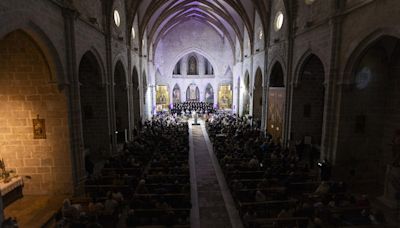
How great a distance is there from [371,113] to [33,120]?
13692 millimetres

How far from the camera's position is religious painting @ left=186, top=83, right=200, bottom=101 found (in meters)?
41.8

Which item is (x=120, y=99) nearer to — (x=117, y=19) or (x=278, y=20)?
(x=117, y=19)

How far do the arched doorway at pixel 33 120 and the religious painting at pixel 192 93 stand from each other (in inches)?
1294

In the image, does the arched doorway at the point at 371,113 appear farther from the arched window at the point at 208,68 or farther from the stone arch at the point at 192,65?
the stone arch at the point at 192,65

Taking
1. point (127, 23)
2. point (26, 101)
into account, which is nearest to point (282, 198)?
point (26, 101)

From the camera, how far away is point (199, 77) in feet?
136

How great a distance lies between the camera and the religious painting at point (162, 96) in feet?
130

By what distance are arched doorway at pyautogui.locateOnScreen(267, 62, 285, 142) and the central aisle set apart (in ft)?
16.0

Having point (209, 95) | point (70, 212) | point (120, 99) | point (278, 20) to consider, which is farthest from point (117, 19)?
point (209, 95)

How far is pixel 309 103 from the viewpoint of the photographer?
14812 mm

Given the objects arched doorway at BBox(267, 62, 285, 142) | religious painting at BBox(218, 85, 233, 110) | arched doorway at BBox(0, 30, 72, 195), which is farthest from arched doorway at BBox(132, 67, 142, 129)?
religious painting at BBox(218, 85, 233, 110)

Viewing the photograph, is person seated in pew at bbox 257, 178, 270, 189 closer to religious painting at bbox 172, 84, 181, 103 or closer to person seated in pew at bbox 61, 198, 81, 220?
person seated in pew at bbox 61, 198, 81, 220

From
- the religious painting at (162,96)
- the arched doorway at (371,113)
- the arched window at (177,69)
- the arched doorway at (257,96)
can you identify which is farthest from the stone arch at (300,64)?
the arched window at (177,69)

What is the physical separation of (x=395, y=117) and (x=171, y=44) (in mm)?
33176
